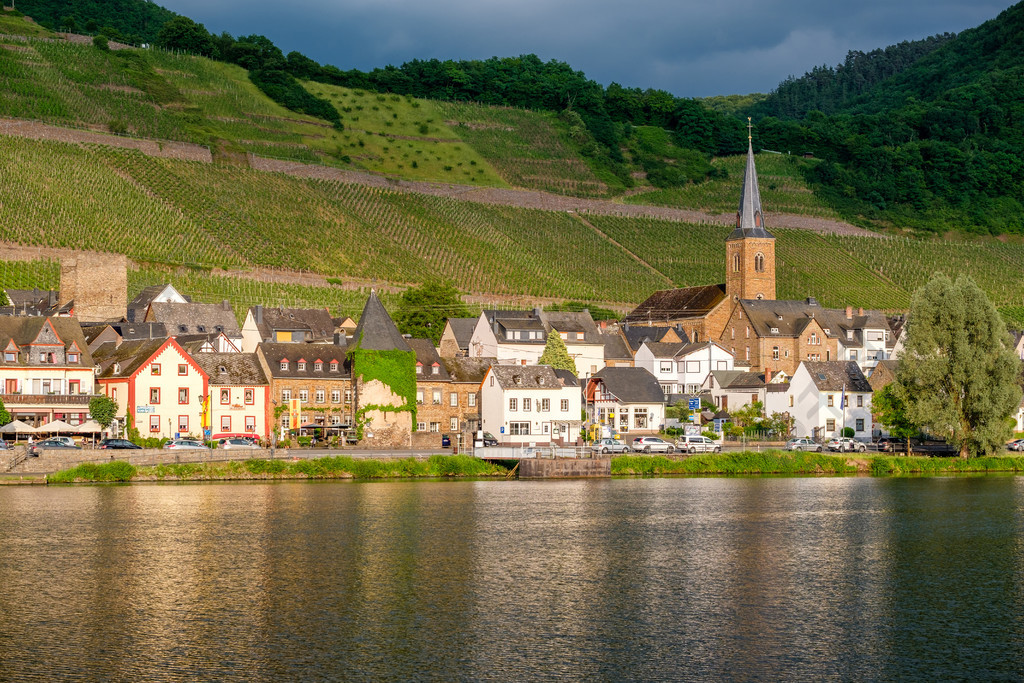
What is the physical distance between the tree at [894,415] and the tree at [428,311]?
1326 inches

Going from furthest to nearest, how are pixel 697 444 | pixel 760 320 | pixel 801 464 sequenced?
pixel 760 320, pixel 697 444, pixel 801 464

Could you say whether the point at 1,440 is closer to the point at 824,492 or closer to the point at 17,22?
the point at 824,492

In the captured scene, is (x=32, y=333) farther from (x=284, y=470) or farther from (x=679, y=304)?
(x=679, y=304)

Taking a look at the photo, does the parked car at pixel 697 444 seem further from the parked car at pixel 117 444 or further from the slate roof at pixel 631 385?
the parked car at pixel 117 444

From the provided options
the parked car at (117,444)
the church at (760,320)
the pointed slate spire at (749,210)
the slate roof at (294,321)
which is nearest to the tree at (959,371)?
the church at (760,320)

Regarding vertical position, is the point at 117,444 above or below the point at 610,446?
above

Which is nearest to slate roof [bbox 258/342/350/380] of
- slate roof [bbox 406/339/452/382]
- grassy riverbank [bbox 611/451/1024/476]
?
slate roof [bbox 406/339/452/382]

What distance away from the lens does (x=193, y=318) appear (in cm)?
8519

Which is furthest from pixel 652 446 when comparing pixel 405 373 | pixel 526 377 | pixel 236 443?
pixel 236 443

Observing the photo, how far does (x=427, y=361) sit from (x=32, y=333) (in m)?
21.6

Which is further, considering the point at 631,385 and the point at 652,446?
the point at 631,385

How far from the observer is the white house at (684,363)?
9400 centimetres

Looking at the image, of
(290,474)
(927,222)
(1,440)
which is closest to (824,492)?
(290,474)

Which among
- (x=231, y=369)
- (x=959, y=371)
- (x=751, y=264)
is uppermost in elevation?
(x=751, y=264)
